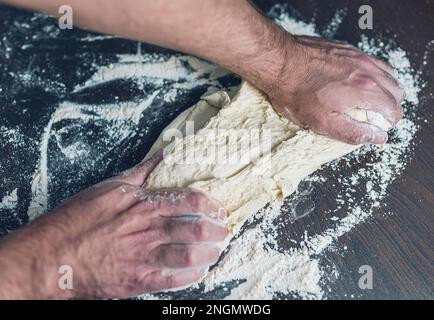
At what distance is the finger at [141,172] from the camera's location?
3.91 feet

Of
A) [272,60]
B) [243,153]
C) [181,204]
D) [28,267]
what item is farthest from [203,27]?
[28,267]

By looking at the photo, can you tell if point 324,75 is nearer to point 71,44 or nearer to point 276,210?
point 276,210

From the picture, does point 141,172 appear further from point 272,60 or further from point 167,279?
point 272,60

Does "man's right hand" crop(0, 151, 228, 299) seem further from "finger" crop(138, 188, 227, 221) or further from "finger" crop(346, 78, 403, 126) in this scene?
"finger" crop(346, 78, 403, 126)

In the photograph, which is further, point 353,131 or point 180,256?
point 353,131

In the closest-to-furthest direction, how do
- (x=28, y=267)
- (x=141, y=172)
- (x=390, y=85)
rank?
(x=28, y=267)
(x=141, y=172)
(x=390, y=85)

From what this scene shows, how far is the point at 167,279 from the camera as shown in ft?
3.52

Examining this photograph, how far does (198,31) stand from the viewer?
48.3 inches

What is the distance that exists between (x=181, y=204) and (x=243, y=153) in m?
0.22

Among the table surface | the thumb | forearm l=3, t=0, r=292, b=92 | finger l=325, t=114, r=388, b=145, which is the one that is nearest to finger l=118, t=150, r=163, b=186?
the thumb

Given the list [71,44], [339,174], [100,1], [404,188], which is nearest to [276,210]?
[339,174]

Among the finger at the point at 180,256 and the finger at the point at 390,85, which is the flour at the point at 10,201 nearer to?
the finger at the point at 180,256

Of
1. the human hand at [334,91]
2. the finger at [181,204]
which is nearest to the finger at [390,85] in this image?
the human hand at [334,91]

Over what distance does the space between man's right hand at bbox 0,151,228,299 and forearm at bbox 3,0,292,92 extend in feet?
1.21
